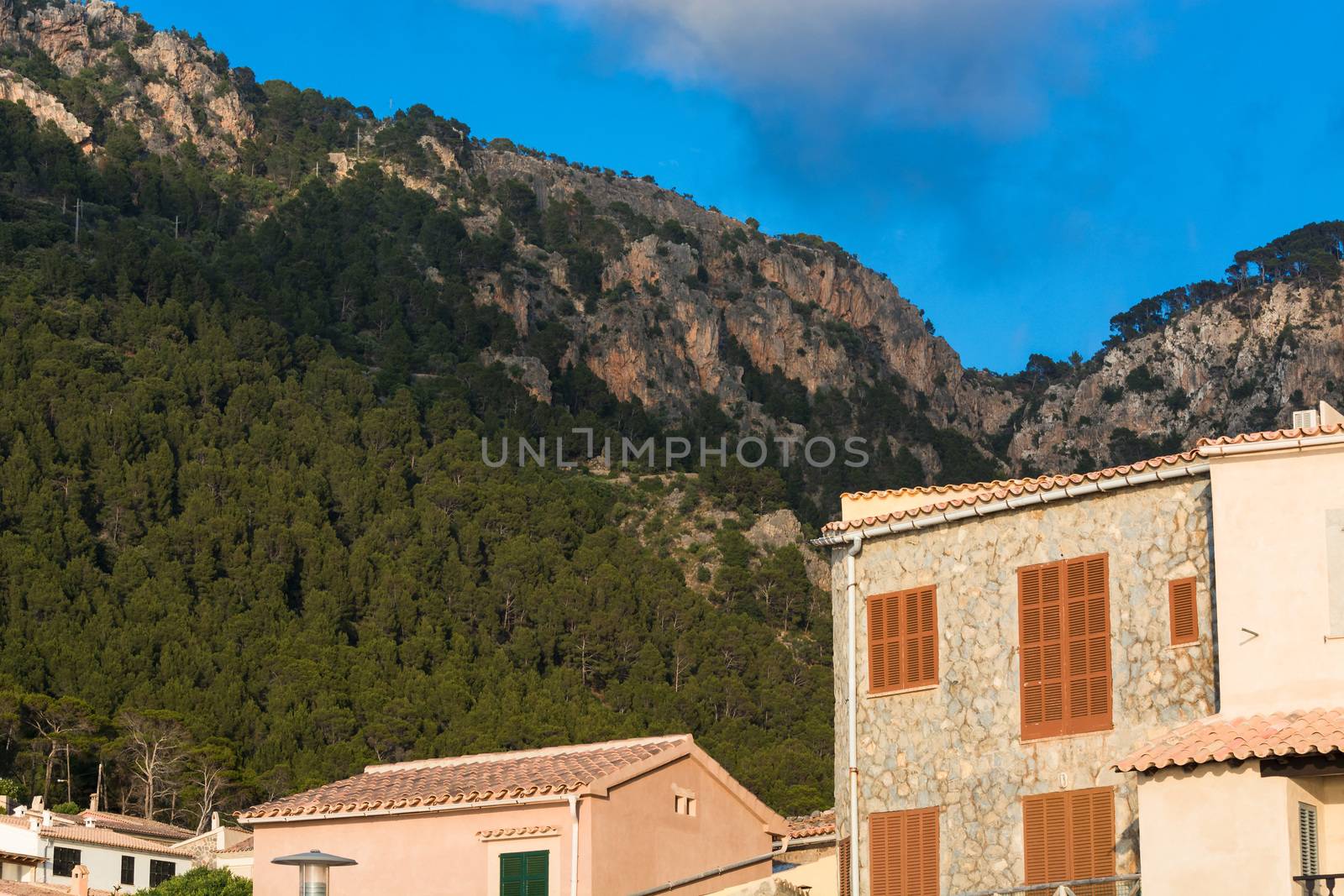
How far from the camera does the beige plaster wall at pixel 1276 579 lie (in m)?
18.5

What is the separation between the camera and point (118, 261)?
118 meters

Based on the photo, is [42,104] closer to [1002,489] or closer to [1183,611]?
[1002,489]

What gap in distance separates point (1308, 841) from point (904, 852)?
19.2ft

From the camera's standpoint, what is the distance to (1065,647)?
2112 centimetres

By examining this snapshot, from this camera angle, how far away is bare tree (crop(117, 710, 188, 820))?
207 ft

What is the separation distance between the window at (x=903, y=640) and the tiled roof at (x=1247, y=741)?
4317 mm

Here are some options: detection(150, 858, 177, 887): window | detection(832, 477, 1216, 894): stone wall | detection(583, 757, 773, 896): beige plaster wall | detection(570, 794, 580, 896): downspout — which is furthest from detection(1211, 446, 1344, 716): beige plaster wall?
detection(150, 858, 177, 887): window

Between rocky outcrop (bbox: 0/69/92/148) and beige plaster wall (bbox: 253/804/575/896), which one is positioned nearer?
beige plaster wall (bbox: 253/804/575/896)

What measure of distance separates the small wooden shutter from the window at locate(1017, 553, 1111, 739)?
0.78 meters

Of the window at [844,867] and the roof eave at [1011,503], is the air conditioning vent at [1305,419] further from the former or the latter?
the window at [844,867]

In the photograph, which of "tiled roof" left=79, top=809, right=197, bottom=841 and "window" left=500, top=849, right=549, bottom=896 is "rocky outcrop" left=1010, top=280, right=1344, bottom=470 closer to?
"tiled roof" left=79, top=809, right=197, bottom=841

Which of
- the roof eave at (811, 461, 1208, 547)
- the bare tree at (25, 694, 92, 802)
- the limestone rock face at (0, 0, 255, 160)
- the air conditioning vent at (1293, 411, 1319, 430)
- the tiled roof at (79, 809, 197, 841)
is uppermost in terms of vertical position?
the limestone rock face at (0, 0, 255, 160)

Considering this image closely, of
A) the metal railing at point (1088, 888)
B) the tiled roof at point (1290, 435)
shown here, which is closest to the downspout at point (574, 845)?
the metal railing at point (1088, 888)

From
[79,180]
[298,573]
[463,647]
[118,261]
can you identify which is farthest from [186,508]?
[79,180]
